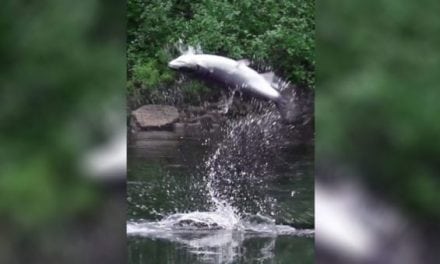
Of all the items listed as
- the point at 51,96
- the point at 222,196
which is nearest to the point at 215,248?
the point at 222,196

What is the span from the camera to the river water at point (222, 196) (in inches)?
90.1

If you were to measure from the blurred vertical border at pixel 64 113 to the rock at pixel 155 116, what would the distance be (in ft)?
0.18

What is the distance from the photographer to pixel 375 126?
7.48ft

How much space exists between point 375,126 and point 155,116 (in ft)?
2.14

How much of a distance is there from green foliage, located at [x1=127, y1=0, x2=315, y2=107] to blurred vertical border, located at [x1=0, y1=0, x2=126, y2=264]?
0.06 m

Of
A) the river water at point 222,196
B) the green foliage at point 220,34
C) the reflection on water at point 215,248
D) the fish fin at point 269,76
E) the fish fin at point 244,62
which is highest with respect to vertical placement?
the green foliage at point 220,34

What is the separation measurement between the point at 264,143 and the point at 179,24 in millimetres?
433

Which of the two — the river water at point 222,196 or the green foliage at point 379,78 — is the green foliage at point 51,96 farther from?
the green foliage at point 379,78

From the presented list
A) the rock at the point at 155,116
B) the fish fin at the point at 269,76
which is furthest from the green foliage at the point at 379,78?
the rock at the point at 155,116

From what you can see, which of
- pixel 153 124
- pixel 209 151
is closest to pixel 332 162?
pixel 209 151

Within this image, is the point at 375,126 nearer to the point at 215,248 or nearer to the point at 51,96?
the point at 215,248

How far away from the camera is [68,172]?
2.30 metres

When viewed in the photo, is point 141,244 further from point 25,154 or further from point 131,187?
point 25,154

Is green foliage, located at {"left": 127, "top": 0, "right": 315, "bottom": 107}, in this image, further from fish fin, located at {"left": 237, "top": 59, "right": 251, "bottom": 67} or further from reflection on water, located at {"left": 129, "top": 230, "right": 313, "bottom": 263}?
reflection on water, located at {"left": 129, "top": 230, "right": 313, "bottom": 263}
